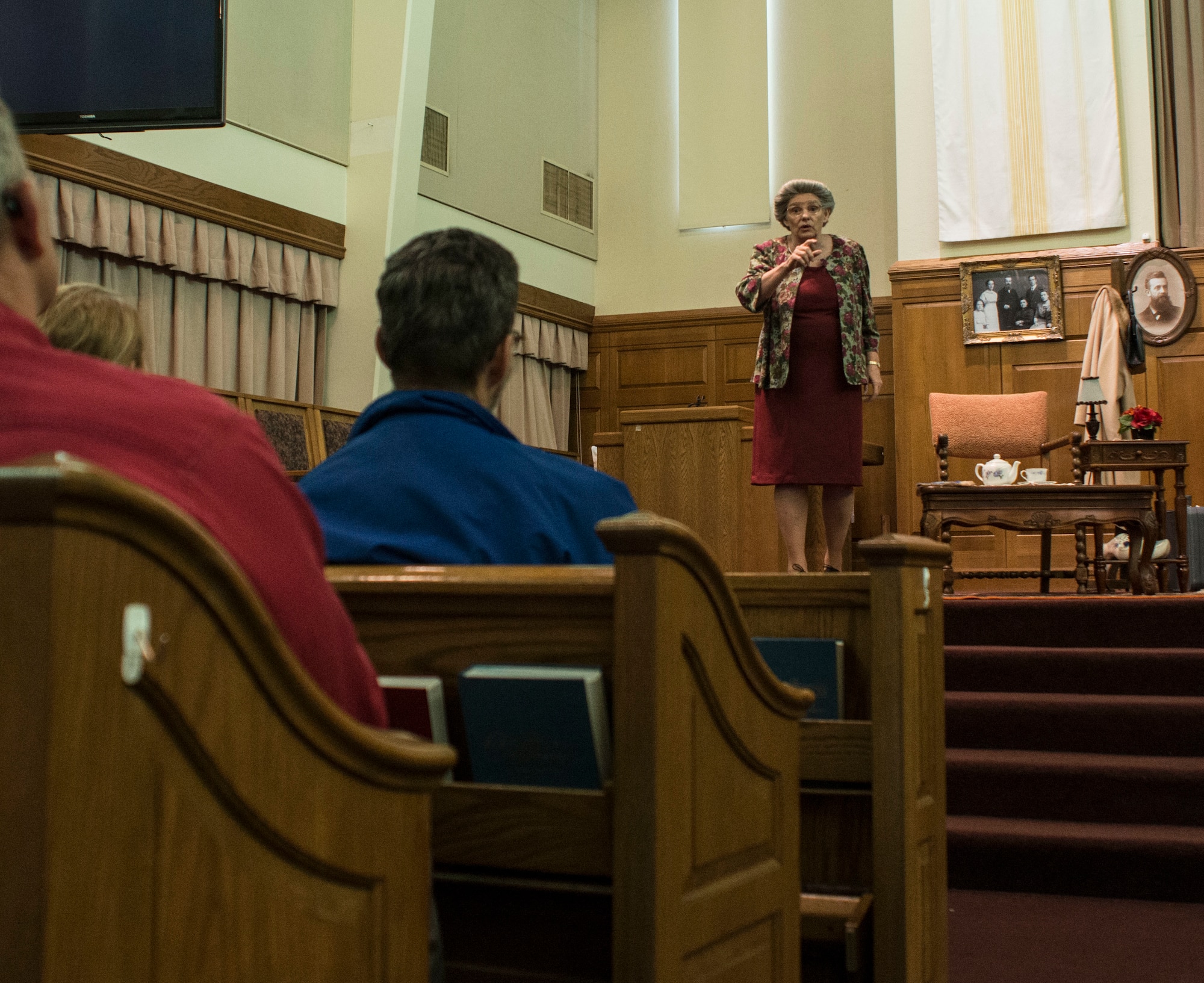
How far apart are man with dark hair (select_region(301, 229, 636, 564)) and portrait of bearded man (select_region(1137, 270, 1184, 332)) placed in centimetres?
666

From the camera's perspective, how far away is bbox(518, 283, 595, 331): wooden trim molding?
28.5 ft

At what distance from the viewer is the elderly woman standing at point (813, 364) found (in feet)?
14.5

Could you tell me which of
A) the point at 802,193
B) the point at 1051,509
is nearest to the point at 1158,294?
the point at 1051,509

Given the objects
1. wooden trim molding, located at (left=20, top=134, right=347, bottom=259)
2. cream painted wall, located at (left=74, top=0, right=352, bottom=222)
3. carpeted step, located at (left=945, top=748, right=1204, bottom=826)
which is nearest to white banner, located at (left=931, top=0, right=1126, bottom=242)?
cream painted wall, located at (left=74, top=0, right=352, bottom=222)

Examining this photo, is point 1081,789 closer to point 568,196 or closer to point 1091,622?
point 1091,622

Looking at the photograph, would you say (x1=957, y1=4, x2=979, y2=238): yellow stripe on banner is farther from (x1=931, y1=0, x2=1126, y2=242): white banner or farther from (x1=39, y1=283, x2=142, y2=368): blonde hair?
(x1=39, y1=283, x2=142, y2=368): blonde hair

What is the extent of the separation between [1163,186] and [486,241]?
6.96 meters

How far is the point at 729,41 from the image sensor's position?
9.16 metres

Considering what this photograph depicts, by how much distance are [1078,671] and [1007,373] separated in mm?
4077

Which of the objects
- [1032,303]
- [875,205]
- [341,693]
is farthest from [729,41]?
[341,693]

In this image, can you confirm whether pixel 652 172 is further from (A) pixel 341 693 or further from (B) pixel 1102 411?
(A) pixel 341 693

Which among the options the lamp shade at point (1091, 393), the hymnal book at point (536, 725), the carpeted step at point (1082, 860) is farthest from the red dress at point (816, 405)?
the hymnal book at point (536, 725)

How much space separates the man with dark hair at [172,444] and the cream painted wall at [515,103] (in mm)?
7127

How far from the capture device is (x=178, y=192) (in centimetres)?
650
